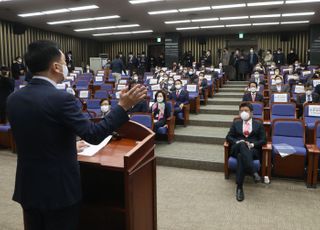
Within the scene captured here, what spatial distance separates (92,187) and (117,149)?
272mm

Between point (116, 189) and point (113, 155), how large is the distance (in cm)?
25

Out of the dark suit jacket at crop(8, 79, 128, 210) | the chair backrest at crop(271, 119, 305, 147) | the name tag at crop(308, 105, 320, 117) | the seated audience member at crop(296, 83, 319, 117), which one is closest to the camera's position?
the dark suit jacket at crop(8, 79, 128, 210)

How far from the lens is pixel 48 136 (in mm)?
1301

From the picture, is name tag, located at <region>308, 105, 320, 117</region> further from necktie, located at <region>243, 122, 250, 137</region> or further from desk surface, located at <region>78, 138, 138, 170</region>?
desk surface, located at <region>78, 138, 138, 170</region>

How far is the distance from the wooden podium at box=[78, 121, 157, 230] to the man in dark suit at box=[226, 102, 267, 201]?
6.84 ft

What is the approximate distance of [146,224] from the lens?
1732 mm

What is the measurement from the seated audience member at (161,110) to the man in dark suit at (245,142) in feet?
5.22

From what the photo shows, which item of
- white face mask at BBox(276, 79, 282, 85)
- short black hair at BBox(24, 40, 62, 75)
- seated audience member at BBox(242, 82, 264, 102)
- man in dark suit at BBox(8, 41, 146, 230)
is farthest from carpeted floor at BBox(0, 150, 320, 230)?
white face mask at BBox(276, 79, 282, 85)

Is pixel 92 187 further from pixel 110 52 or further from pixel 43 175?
pixel 110 52

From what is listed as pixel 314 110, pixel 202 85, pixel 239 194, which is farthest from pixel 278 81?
pixel 239 194

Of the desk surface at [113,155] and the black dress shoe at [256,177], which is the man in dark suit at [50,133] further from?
the black dress shoe at [256,177]

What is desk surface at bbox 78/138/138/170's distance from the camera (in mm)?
1512

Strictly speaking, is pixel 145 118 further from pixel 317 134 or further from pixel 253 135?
pixel 317 134

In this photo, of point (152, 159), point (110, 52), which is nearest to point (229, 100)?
point (152, 159)
